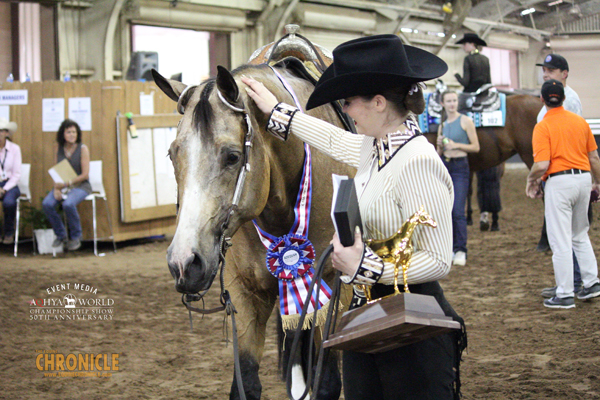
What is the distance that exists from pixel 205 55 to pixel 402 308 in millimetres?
13423

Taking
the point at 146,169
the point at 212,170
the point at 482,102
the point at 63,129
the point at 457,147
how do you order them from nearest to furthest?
the point at 212,170 → the point at 457,147 → the point at 63,129 → the point at 482,102 → the point at 146,169

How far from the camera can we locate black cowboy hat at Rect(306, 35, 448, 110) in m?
1.69

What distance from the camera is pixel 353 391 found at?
1.84 m

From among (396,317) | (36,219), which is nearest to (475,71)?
(36,219)

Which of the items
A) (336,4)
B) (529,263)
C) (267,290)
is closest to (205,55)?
(336,4)

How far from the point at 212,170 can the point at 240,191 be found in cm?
13

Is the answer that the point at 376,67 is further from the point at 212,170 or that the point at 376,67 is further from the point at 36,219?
the point at 36,219

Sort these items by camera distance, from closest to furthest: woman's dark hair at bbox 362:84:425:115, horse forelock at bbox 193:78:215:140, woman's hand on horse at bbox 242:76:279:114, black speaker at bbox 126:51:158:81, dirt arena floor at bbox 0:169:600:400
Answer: woman's dark hair at bbox 362:84:425:115 → horse forelock at bbox 193:78:215:140 → woman's hand on horse at bbox 242:76:279:114 → dirt arena floor at bbox 0:169:600:400 → black speaker at bbox 126:51:158:81

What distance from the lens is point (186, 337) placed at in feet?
14.7

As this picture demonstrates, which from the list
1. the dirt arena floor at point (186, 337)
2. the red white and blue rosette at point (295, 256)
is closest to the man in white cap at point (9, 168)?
the dirt arena floor at point (186, 337)

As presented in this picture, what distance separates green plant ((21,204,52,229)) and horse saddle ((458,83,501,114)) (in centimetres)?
563

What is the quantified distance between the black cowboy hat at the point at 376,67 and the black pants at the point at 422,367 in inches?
22.5

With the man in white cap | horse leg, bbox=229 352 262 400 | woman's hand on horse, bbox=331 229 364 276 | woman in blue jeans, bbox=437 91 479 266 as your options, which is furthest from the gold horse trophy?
the man in white cap

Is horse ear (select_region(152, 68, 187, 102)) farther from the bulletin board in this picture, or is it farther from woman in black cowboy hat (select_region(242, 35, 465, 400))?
the bulletin board
